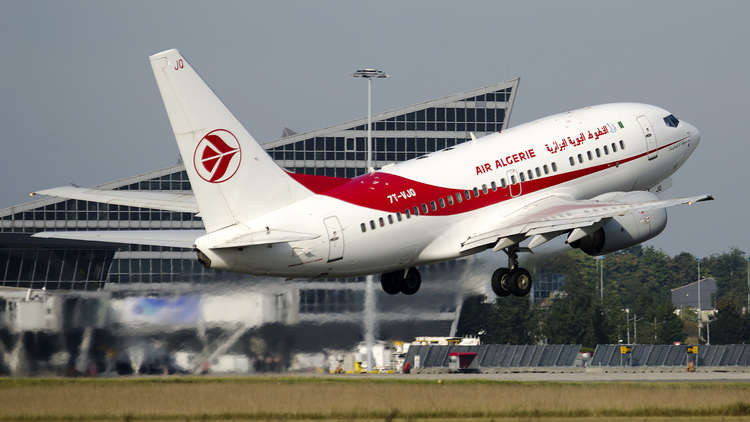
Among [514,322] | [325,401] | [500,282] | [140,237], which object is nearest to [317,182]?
[140,237]

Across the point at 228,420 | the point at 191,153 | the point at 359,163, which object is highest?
the point at 359,163

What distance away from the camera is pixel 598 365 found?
290ft

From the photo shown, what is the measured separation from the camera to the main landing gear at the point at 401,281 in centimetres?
5384

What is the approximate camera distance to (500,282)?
172 ft

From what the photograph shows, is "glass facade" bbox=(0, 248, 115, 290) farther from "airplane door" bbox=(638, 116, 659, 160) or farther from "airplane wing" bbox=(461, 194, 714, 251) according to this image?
"airplane door" bbox=(638, 116, 659, 160)

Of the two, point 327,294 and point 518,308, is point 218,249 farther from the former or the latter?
point 518,308

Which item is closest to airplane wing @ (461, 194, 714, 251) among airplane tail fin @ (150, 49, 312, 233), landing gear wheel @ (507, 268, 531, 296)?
landing gear wheel @ (507, 268, 531, 296)

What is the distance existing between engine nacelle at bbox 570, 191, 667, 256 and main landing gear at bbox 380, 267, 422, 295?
20.2 ft

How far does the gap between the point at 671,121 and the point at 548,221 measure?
10754mm

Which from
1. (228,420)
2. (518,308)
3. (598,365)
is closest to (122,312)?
(228,420)

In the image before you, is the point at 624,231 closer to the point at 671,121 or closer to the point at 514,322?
the point at 671,121

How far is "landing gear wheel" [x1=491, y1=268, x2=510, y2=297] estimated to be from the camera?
52312mm

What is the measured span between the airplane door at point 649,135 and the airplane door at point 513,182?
290 inches

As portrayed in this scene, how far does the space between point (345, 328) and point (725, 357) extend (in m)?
46.7
